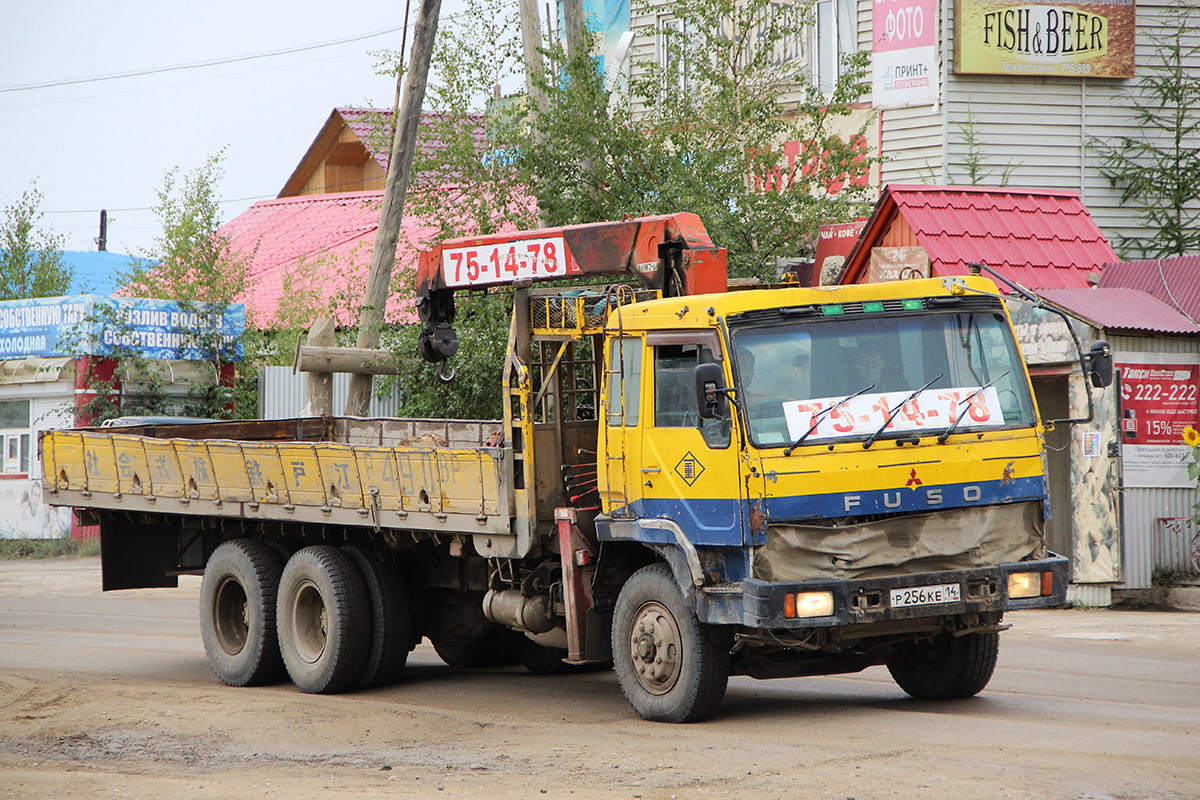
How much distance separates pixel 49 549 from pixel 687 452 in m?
19.1

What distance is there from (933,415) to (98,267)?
4426cm

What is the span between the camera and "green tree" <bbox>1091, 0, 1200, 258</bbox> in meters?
21.1

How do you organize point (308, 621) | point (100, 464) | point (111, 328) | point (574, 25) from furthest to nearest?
1. point (111, 328)
2. point (574, 25)
3. point (100, 464)
4. point (308, 621)

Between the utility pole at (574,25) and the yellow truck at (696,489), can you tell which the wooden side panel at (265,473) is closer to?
the yellow truck at (696,489)

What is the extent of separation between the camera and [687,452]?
27.4ft

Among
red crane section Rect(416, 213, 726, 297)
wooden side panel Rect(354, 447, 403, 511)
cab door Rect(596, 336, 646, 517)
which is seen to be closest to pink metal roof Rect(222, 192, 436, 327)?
red crane section Rect(416, 213, 726, 297)

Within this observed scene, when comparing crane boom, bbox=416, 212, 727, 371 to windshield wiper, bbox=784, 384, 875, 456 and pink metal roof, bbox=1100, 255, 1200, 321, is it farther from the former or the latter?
pink metal roof, bbox=1100, 255, 1200, 321

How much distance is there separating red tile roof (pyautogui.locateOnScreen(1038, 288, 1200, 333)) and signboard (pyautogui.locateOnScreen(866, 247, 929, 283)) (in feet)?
4.50

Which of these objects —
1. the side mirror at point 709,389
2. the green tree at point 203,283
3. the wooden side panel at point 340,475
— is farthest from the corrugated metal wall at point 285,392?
the side mirror at point 709,389

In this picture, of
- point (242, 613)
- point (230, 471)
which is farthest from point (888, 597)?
point (242, 613)

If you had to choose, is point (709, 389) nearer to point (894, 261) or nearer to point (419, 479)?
point (419, 479)

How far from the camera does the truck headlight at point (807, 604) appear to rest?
7.84 metres

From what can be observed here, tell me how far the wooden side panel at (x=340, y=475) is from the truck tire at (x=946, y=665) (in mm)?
3976

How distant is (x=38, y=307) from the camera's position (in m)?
24.7
